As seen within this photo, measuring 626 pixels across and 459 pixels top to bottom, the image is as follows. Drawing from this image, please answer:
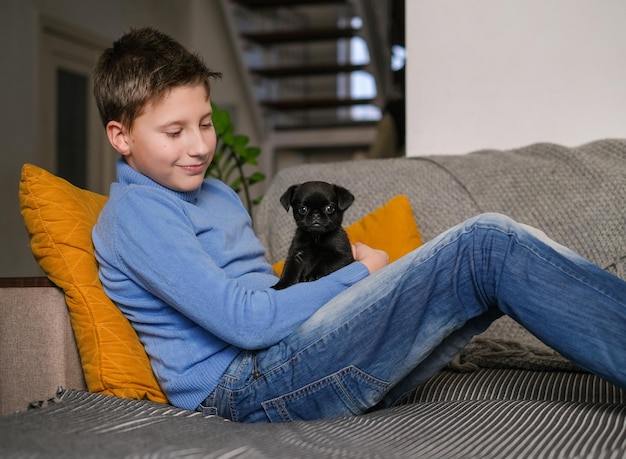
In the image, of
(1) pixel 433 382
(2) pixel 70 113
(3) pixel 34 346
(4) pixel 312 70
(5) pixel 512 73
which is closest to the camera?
(3) pixel 34 346

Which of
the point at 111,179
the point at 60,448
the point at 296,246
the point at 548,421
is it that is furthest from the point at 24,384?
the point at 111,179

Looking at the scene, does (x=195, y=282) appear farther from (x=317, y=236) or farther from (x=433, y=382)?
(x=433, y=382)

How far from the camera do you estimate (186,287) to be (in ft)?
4.41

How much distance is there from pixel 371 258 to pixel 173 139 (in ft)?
1.68

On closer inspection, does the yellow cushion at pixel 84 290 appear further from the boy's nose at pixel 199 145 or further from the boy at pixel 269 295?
the boy's nose at pixel 199 145

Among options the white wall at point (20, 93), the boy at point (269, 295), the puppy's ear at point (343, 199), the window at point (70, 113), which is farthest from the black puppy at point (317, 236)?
the window at point (70, 113)

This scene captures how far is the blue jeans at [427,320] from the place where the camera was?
122 cm

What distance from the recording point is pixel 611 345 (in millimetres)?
1193

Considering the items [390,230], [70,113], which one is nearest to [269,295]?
[390,230]

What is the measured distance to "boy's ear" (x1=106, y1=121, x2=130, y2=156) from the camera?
152 cm

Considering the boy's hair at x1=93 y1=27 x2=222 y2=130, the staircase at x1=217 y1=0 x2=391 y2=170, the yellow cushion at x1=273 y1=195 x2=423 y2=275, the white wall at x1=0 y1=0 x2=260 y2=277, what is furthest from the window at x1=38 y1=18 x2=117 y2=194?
the boy's hair at x1=93 y1=27 x2=222 y2=130

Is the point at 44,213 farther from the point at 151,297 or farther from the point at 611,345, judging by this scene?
the point at 611,345

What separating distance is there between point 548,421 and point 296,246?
29.8 inches

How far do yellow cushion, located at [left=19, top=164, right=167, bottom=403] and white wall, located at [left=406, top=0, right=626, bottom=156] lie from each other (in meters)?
1.57
